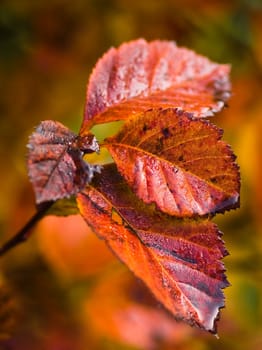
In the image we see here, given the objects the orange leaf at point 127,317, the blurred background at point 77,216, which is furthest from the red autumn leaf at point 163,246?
the orange leaf at point 127,317

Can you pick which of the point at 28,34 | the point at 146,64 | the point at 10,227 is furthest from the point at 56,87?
the point at 146,64

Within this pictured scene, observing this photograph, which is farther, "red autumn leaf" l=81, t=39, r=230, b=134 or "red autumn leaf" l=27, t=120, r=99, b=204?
"red autumn leaf" l=81, t=39, r=230, b=134

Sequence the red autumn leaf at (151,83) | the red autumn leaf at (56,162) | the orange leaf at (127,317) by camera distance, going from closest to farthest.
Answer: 1. the red autumn leaf at (56,162)
2. the red autumn leaf at (151,83)
3. the orange leaf at (127,317)

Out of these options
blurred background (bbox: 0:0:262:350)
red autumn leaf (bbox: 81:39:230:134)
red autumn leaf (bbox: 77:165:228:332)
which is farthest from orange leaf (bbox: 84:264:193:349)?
red autumn leaf (bbox: 77:165:228:332)

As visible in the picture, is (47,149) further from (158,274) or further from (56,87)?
(56,87)

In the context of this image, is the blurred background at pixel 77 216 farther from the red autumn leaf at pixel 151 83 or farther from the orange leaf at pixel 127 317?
the red autumn leaf at pixel 151 83

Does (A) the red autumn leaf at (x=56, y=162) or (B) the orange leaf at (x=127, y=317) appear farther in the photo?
(B) the orange leaf at (x=127, y=317)

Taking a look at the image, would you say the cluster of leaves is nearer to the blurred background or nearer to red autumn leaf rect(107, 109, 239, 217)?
red autumn leaf rect(107, 109, 239, 217)
